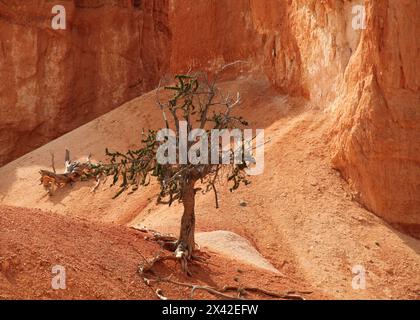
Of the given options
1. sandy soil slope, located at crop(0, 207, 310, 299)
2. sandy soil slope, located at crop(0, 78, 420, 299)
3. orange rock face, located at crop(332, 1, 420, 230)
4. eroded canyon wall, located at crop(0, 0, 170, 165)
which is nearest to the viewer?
sandy soil slope, located at crop(0, 207, 310, 299)

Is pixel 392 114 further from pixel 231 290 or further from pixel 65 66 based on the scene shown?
A: pixel 65 66

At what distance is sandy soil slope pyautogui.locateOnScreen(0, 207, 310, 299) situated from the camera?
9.56 metres

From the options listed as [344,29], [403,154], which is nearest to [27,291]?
[403,154]

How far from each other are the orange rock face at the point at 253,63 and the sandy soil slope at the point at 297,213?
19.8 inches

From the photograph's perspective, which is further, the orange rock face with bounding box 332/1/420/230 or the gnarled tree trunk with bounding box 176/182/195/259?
the orange rock face with bounding box 332/1/420/230

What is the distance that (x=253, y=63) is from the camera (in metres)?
23.9

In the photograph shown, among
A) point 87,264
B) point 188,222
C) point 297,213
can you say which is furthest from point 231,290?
point 297,213

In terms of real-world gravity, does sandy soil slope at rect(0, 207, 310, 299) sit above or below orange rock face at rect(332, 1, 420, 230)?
below

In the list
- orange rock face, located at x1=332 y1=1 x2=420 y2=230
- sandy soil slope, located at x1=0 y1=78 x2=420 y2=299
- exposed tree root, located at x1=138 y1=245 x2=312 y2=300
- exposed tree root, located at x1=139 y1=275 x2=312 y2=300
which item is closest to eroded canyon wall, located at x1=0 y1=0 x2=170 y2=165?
sandy soil slope, located at x1=0 y1=78 x2=420 y2=299

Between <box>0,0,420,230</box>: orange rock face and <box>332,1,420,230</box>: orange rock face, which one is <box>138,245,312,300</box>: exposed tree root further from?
<box>0,0,420,230</box>: orange rock face

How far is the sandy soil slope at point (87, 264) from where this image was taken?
9562 mm

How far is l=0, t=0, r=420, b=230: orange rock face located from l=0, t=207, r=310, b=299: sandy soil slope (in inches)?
196

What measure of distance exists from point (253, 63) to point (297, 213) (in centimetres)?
840

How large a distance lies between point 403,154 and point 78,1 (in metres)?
19.6
